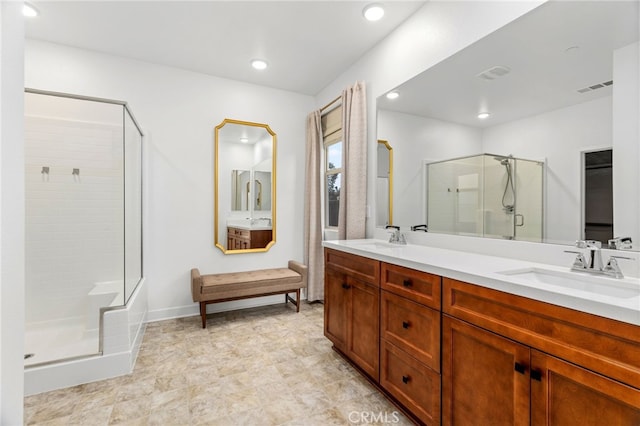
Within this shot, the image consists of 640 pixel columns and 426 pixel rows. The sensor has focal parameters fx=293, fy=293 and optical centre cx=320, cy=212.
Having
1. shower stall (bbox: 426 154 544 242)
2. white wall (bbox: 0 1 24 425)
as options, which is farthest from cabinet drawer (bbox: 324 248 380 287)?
white wall (bbox: 0 1 24 425)

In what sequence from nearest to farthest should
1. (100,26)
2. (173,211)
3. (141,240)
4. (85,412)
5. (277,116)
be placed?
(85,412)
(100,26)
(141,240)
(173,211)
(277,116)

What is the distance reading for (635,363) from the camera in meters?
0.80

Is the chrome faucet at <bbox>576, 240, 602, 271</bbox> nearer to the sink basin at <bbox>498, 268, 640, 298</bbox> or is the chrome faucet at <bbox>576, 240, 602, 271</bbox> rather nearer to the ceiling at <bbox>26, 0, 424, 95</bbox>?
the sink basin at <bbox>498, 268, 640, 298</bbox>

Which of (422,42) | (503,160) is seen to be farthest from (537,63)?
(422,42)

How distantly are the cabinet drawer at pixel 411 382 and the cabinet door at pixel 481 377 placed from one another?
6 centimetres

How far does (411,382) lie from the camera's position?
1.53m

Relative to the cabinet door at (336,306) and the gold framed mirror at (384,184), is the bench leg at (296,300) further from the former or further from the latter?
the gold framed mirror at (384,184)

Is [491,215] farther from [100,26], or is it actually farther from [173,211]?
[100,26]

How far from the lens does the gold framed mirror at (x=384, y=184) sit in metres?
2.55

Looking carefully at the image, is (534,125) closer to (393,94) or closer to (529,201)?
(529,201)

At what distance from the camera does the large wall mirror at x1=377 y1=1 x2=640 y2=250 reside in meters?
1.27

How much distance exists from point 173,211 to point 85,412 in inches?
75.9

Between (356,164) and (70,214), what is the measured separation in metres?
2.73

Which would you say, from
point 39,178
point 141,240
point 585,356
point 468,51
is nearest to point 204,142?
point 141,240
